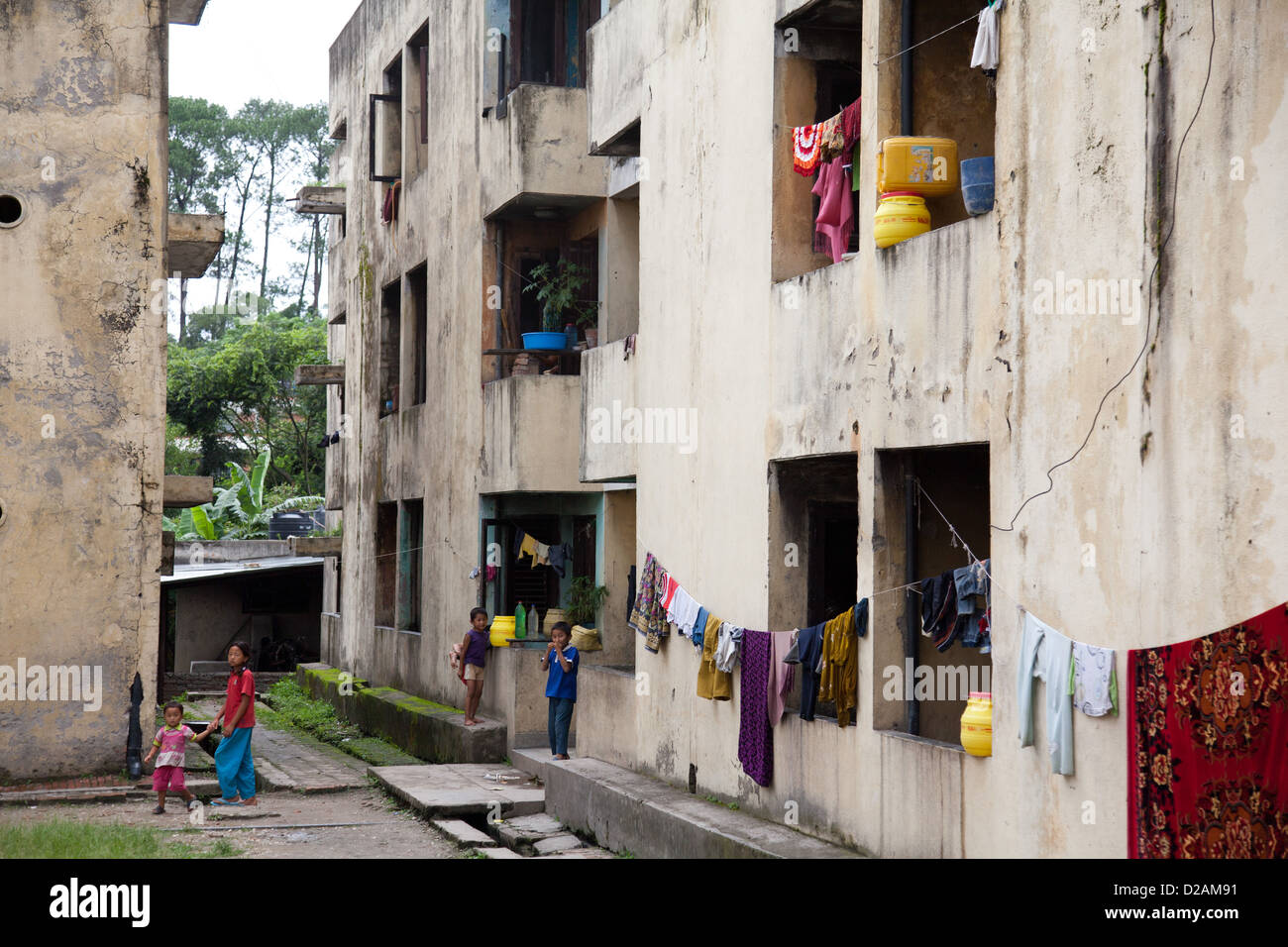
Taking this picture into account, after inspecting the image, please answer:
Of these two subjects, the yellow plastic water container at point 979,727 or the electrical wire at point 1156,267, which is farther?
the yellow plastic water container at point 979,727

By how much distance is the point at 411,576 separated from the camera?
22.7 metres

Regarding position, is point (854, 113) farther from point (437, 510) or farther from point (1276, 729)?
point (437, 510)

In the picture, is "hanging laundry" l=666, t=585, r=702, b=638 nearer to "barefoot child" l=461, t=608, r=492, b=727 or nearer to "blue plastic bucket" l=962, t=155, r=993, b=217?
"blue plastic bucket" l=962, t=155, r=993, b=217

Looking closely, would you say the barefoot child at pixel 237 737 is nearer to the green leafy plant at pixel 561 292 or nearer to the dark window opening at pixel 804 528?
the dark window opening at pixel 804 528

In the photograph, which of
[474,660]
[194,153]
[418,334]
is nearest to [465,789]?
[474,660]

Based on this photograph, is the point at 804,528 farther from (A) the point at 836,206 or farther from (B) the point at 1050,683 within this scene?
(B) the point at 1050,683

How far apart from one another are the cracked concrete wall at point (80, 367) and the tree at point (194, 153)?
40667 mm

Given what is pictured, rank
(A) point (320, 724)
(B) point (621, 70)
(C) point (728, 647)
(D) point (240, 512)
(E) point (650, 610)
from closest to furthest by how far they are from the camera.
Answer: (C) point (728, 647) → (E) point (650, 610) → (B) point (621, 70) → (A) point (320, 724) → (D) point (240, 512)

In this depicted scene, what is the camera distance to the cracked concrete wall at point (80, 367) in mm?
13742

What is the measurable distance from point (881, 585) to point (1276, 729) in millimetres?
3409

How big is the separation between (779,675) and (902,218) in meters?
3.41

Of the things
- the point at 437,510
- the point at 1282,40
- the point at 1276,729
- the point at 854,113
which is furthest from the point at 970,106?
the point at 437,510

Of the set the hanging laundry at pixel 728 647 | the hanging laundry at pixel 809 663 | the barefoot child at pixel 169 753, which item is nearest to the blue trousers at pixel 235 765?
the barefoot child at pixel 169 753

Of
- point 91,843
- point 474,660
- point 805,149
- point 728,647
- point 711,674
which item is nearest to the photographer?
point 805,149
